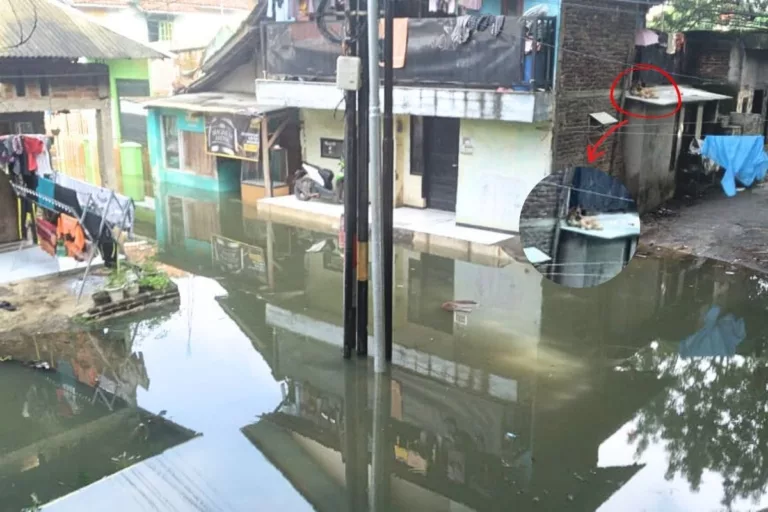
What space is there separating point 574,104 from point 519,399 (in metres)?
7.87

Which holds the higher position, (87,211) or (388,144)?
(388,144)

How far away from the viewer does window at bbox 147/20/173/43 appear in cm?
2897

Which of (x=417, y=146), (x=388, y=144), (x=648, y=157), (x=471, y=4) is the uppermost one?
(x=471, y=4)

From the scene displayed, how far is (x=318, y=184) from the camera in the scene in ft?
57.5

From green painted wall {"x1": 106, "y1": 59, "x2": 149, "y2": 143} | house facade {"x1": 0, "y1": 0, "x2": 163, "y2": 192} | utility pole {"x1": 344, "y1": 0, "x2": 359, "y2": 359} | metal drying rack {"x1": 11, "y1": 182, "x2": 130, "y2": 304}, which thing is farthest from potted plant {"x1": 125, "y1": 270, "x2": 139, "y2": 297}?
green painted wall {"x1": 106, "y1": 59, "x2": 149, "y2": 143}

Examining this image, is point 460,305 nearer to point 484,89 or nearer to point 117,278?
point 484,89

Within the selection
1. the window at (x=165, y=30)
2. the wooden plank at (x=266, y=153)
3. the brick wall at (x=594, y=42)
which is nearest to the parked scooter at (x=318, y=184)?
the wooden plank at (x=266, y=153)

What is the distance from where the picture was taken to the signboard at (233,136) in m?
18.0

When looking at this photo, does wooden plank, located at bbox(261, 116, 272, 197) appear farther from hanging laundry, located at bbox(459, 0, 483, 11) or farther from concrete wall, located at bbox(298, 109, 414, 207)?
hanging laundry, located at bbox(459, 0, 483, 11)

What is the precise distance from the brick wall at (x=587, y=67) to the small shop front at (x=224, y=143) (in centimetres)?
747

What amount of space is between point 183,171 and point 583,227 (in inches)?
612

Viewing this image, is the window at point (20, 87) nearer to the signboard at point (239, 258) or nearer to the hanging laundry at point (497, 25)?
the signboard at point (239, 258)

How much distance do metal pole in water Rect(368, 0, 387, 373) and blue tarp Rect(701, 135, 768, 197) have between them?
40.4 ft

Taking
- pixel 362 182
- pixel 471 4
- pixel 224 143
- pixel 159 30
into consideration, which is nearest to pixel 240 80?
pixel 224 143
